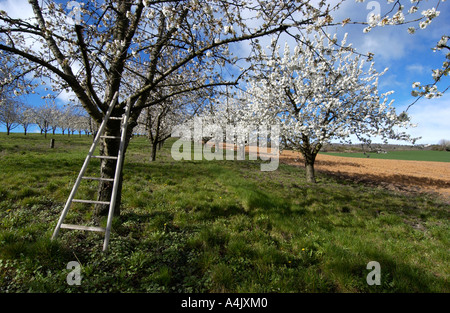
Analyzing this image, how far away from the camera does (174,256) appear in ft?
11.1

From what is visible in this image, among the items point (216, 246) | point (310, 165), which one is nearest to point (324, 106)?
point (310, 165)

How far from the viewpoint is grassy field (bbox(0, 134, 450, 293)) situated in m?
2.78

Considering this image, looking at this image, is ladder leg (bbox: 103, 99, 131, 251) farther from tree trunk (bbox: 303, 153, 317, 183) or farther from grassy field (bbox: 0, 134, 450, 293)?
tree trunk (bbox: 303, 153, 317, 183)

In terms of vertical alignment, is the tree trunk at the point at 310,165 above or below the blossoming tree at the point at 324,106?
below

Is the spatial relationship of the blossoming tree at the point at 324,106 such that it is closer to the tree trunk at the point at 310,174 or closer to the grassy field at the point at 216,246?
the tree trunk at the point at 310,174

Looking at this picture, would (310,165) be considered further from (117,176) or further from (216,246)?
(117,176)

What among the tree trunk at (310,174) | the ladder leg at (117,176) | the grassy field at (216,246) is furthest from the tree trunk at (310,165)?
the ladder leg at (117,176)

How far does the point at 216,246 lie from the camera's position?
372cm

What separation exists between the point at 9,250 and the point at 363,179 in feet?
63.6

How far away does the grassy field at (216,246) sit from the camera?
9.12 ft

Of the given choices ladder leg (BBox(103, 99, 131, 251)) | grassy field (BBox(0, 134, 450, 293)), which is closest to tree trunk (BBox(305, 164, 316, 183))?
grassy field (BBox(0, 134, 450, 293))

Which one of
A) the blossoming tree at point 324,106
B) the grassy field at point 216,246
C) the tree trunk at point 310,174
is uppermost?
the blossoming tree at point 324,106
